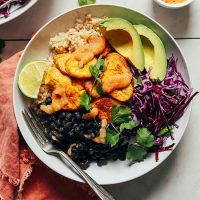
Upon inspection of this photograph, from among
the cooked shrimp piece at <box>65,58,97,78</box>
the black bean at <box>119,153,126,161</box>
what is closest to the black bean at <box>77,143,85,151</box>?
the black bean at <box>119,153,126,161</box>

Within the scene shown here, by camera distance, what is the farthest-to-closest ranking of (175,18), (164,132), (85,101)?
(175,18)
(164,132)
(85,101)

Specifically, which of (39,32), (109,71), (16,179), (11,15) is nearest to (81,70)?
(109,71)

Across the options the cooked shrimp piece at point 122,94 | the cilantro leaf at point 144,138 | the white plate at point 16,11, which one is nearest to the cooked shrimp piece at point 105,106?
the cooked shrimp piece at point 122,94

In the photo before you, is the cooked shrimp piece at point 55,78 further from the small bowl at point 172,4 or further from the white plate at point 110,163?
the small bowl at point 172,4

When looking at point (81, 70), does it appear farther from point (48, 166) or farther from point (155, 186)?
point (155, 186)

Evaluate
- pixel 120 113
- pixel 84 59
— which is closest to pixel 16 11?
pixel 84 59

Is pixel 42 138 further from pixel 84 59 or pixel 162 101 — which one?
pixel 162 101
